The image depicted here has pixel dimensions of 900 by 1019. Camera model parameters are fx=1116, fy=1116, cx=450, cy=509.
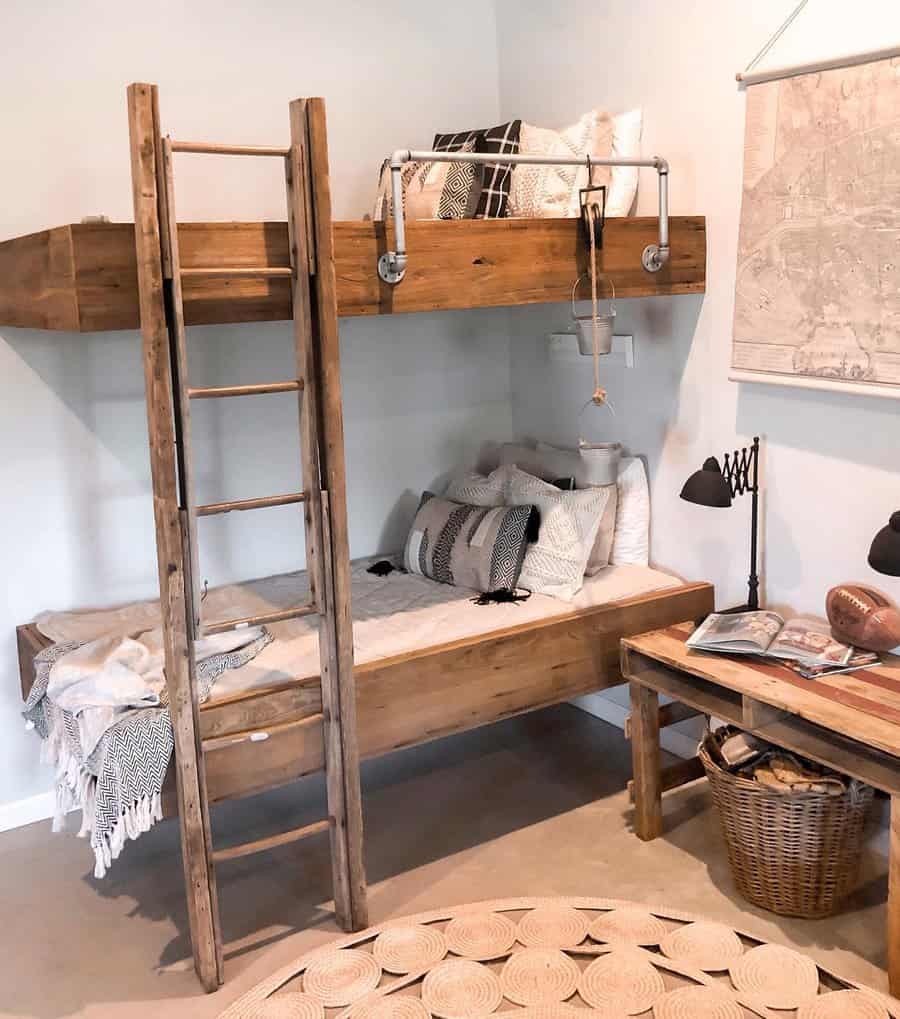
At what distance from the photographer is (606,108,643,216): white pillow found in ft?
11.3

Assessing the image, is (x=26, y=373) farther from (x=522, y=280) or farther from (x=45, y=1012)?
(x=45, y=1012)

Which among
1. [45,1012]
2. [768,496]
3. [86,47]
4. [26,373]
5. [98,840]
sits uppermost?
[86,47]

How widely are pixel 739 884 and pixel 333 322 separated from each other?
1774mm

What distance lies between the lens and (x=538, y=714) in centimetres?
421

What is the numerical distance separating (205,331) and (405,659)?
1354 mm

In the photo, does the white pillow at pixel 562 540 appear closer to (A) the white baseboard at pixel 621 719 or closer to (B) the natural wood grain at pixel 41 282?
(A) the white baseboard at pixel 621 719

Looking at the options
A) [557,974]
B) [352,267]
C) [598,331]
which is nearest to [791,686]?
[557,974]

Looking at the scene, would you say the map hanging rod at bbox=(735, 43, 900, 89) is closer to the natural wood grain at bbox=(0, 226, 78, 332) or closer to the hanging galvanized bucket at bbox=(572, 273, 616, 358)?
the hanging galvanized bucket at bbox=(572, 273, 616, 358)

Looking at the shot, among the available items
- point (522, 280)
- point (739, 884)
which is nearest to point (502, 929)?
point (739, 884)

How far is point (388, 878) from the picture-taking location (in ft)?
10.2

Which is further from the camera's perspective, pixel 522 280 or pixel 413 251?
pixel 522 280

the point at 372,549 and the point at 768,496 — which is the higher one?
the point at 768,496

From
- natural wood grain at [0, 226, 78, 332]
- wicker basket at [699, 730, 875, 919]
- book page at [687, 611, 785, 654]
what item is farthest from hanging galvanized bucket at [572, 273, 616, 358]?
natural wood grain at [0, 226, 78, 332]

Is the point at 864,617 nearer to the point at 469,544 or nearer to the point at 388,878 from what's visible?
the point at 469,544
